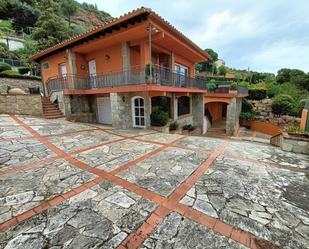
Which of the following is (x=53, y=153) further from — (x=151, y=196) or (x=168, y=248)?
(x=168, y=248)

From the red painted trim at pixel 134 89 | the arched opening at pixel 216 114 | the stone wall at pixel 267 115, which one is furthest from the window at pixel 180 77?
the stone wall at pixel 267 115

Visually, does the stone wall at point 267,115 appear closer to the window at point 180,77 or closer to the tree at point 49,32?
the window at point 180,77

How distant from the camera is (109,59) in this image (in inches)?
401

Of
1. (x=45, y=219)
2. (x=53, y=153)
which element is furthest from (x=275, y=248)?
(x=53, y=153)

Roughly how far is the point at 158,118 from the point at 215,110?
1293 cm

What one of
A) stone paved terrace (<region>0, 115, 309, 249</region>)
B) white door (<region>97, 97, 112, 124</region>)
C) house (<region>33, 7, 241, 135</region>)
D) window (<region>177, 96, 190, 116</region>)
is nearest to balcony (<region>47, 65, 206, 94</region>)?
house (<region>33, 7, 241, 135</region>)

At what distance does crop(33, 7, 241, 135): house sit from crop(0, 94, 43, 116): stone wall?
1.36 m

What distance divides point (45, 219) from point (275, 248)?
3.27m

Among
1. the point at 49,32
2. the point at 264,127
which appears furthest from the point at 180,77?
the point at 49,32

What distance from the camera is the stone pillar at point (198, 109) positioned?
550 inches

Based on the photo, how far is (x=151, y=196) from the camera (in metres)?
3.12

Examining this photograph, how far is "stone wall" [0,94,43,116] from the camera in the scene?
1010 cm

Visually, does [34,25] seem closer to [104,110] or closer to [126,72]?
[104,110]

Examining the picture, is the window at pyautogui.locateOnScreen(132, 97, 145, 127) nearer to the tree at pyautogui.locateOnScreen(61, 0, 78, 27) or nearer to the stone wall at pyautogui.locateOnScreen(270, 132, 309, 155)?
the stone wall at pyautogui.locateOnScreen(270, 132, 309, 155)
